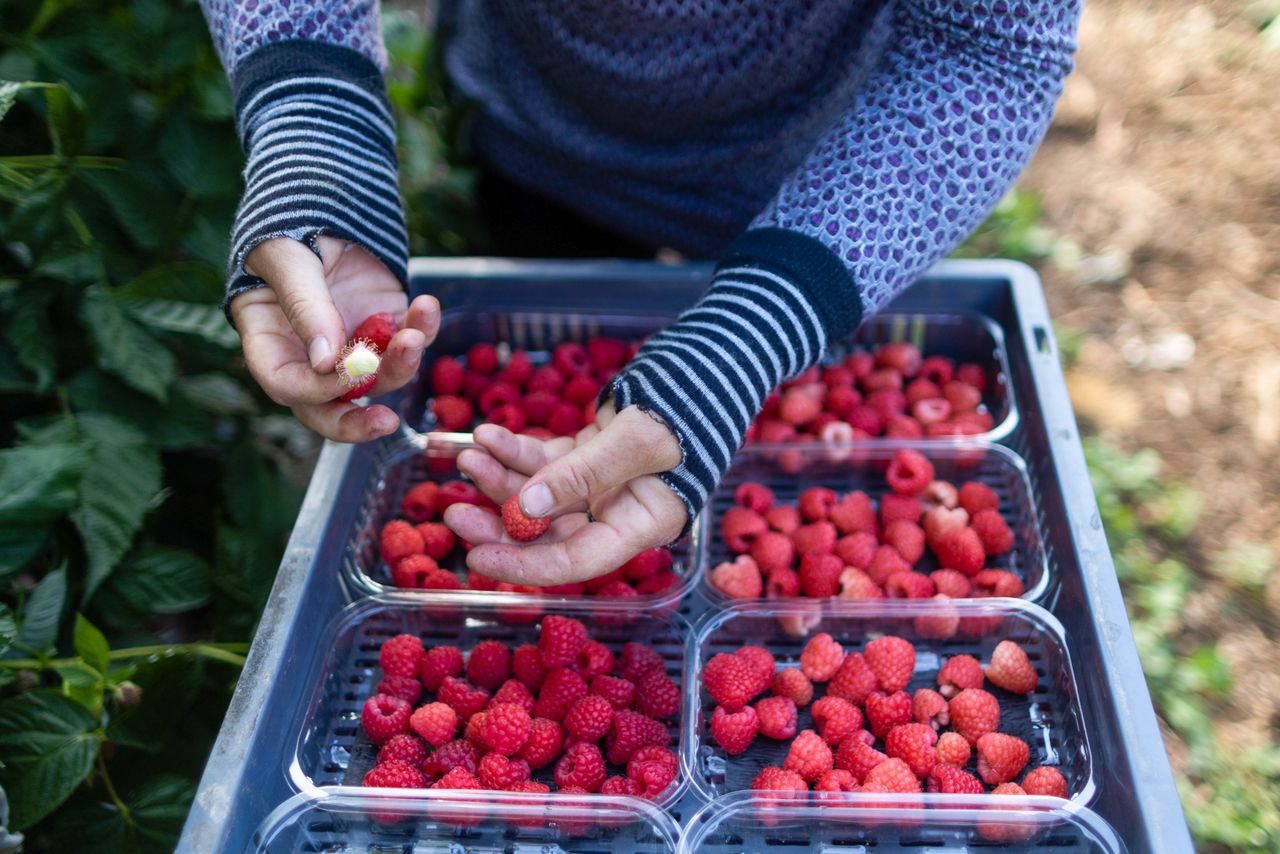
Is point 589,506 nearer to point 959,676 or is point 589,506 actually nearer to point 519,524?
point 519,524

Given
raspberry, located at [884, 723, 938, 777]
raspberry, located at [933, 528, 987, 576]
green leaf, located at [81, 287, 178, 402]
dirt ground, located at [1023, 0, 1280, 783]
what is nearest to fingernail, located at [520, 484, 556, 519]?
raspberry, located at [884, 723, 938, 777]

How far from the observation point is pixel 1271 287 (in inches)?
101

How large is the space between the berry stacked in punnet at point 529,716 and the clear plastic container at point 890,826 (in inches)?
2.8

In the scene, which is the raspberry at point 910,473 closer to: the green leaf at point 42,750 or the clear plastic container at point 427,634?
the clear plastic container at point 427,634

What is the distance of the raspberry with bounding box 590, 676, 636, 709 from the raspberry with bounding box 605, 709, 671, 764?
1.2 inches

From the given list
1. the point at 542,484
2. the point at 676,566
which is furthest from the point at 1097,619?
the point at 542,484

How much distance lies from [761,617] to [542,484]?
15.0 inches

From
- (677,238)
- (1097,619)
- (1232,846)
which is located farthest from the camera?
(1232,846)

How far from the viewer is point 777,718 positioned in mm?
1140

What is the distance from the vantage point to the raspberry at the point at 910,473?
1.38m

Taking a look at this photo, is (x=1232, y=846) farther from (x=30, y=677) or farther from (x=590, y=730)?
(x=30, y=677)

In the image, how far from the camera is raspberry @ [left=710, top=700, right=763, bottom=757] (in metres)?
1.12

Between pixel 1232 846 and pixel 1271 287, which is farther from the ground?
pixel 1271 287

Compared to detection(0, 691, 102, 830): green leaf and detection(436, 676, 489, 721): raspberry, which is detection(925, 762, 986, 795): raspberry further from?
detection(0, 691, 102, 830): green leaf
